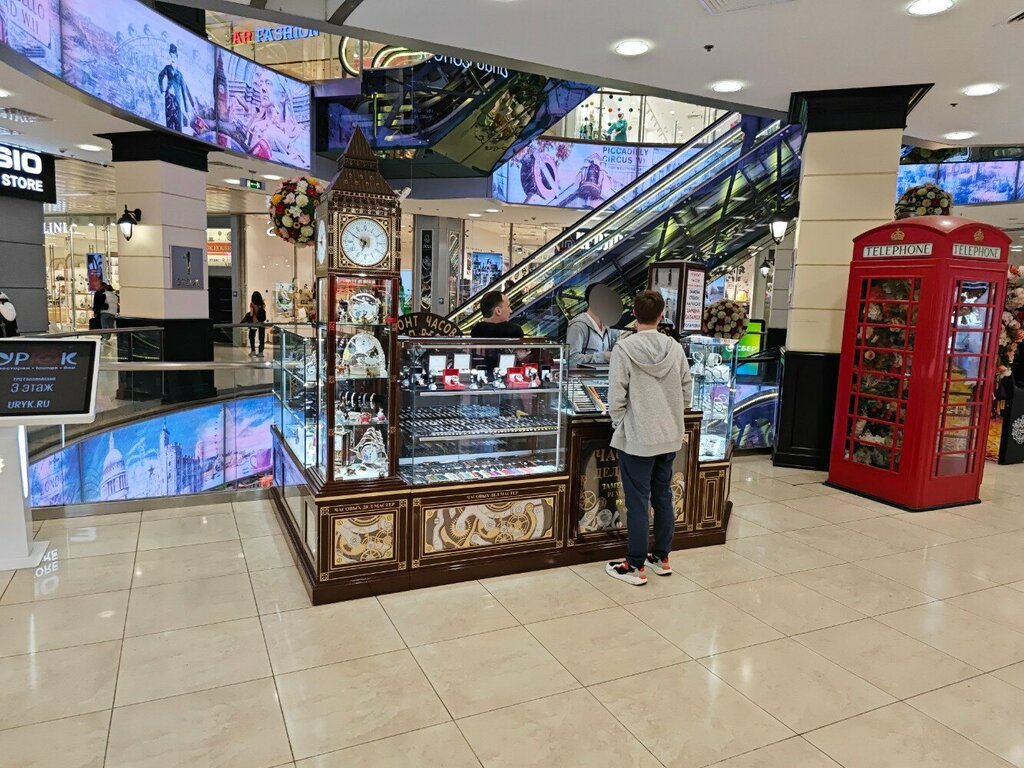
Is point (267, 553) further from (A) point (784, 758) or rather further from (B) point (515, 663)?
(A) point (784, 758)

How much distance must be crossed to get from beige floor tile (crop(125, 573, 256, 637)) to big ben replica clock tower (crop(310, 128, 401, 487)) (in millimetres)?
763

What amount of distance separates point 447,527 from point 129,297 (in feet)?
26.1

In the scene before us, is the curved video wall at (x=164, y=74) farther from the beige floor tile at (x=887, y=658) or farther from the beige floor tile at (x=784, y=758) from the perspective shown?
the beige floor tile at (x=887, y=658)

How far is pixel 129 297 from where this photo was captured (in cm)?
944

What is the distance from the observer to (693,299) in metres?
5.09

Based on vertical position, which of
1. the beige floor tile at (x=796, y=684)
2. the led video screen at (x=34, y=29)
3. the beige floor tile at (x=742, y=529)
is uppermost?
the led video screen at (x=34, y=29)

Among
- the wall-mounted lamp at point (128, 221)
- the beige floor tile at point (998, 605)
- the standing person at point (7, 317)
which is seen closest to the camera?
the beige floor tile at point (998, 605)

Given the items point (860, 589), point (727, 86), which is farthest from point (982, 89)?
point (860, 589)

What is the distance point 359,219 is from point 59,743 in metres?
2.53

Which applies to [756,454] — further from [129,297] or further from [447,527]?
[129,297]

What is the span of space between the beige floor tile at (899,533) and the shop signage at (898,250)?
210 centimetres

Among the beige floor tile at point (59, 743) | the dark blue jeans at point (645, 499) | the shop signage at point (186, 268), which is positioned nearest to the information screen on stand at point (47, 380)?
the beige floor tile at point (59, 743)

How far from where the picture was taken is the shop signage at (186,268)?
9.27 meters

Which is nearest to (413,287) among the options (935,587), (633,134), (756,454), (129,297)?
(633,134)
